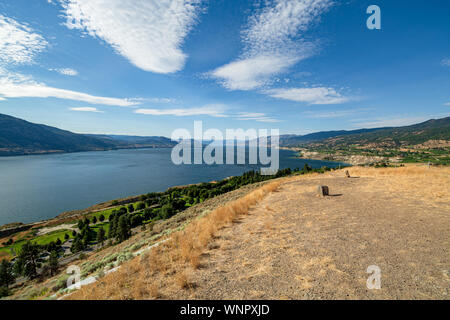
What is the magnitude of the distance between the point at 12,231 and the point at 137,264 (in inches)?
2602

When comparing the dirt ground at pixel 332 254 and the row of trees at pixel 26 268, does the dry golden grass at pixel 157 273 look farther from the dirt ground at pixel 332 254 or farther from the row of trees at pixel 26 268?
the row of trees at pixel 26 268

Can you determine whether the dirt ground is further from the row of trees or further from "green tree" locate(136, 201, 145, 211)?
"green tree" locate(136, 201, 145, 211)

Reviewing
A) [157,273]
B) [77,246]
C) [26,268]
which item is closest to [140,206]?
[77,246]

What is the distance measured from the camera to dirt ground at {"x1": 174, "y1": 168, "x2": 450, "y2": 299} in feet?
12.3

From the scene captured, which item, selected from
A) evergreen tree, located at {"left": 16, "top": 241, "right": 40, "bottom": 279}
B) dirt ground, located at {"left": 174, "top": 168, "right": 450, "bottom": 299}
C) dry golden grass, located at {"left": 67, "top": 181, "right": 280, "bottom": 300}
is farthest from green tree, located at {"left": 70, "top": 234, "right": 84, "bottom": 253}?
dirt ground, located at {"left": 174, "top": 168, "right": 450, "bottom": 299}

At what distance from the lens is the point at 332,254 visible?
5.12 meters

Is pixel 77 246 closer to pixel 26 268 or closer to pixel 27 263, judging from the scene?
pixel 27 263

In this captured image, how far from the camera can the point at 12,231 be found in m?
44.9

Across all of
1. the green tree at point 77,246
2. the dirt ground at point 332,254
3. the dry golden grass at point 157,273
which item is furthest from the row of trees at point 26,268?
the dirt ground at point 332,254

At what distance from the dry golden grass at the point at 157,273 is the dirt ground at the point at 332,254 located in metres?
0.34

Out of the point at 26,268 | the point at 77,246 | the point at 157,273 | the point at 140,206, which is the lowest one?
the point at 77,246

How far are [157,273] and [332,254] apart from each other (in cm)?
488

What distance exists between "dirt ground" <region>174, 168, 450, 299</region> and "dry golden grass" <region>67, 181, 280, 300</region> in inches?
13.3

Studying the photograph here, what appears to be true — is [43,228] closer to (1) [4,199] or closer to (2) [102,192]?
(2) [102,192]
